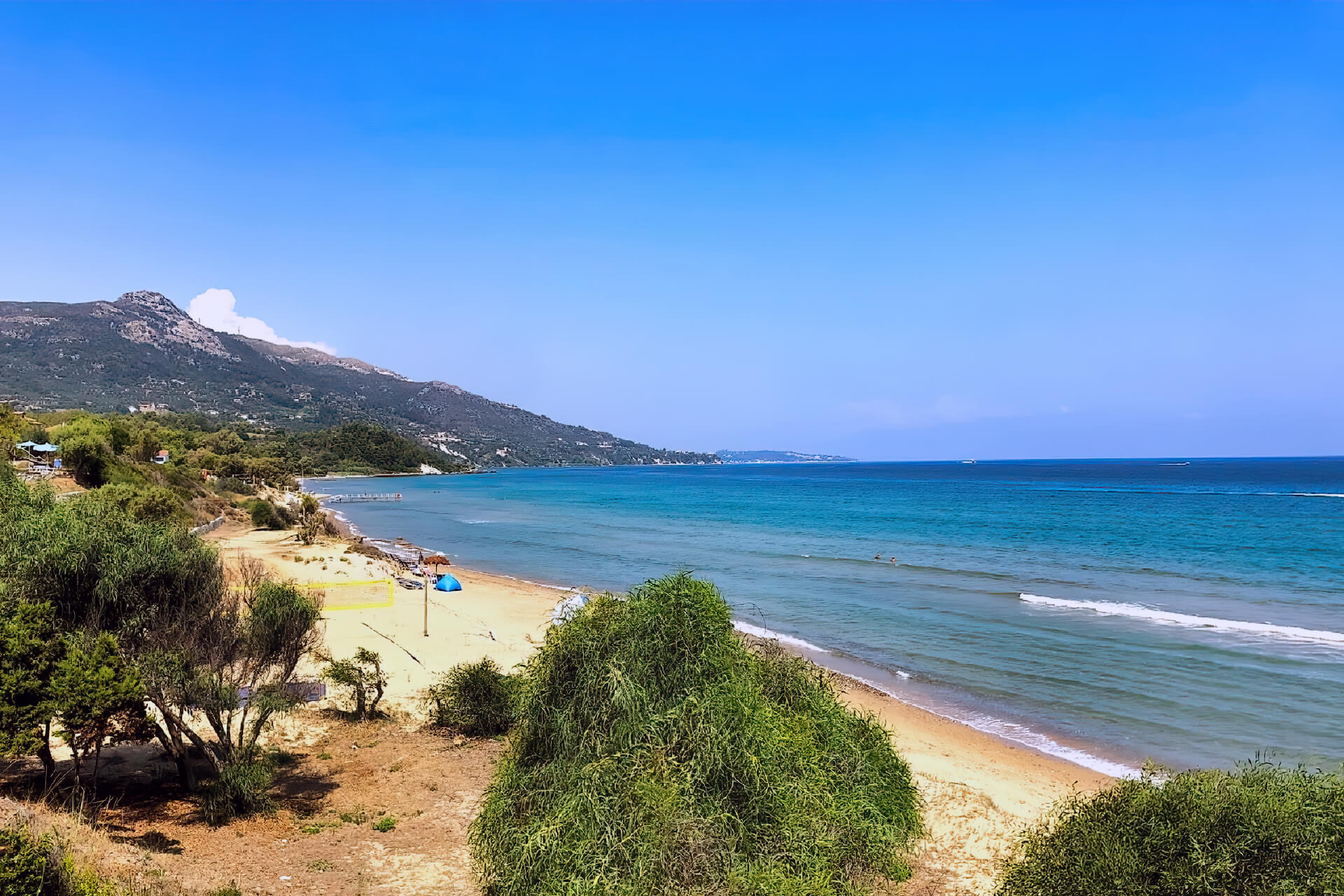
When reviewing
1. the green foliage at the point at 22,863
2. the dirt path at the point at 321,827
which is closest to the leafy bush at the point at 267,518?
the dirt path at the point at 321,827

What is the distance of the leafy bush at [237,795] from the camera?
10.5 meters

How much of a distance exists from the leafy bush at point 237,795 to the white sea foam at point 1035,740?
1427 centimetres

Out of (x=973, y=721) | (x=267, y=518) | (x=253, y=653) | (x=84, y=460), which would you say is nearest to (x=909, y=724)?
(x=973, y=721)

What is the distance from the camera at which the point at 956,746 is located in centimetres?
1555

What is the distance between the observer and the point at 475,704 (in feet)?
50.2

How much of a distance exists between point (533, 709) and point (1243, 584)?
3697 centimetres

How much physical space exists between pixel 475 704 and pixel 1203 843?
12.9 metres

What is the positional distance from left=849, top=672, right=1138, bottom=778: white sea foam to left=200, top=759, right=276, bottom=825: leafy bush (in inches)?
562

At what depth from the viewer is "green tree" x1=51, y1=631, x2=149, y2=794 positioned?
8391 mm

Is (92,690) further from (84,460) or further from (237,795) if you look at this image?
(84,460)

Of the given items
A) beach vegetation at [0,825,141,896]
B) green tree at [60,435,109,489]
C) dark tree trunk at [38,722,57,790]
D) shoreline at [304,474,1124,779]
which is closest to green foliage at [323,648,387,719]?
dark tree trunk at [38,722,57,790]

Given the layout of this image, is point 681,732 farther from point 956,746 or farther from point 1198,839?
point 956,746

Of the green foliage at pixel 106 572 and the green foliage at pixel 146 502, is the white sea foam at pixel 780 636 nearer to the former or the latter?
the green foliage at pixel 106 572

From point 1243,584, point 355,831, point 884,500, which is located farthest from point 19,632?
point 884,500
